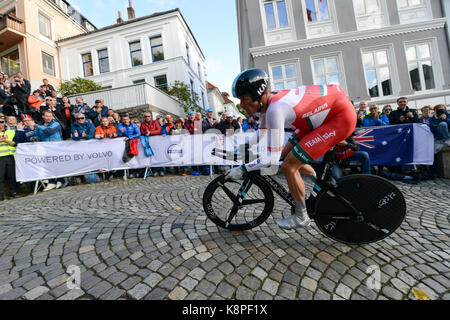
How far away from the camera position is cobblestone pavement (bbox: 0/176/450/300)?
5.79 feet

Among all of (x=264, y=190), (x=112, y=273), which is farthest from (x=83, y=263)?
(x=264, y=190)

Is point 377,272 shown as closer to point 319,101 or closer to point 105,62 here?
point 319,101

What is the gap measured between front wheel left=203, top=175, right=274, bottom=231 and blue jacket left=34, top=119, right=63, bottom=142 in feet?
21.5

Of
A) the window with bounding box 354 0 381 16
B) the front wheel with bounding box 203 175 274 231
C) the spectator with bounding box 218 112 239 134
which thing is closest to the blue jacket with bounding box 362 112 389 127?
the spectator with bounding box 218 112 239 134

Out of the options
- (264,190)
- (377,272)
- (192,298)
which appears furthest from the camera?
(264,190)

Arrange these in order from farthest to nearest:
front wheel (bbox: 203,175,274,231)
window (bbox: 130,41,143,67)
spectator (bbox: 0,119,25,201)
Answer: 1. window (bbox: 130,41,143,67)
2. spectator (bbox: 0,119,25,201)
3. front wheel (bbox: 203,175,274,231)

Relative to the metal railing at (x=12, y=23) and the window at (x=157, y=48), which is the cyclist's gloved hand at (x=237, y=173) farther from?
the metal railing at (x=12, y=23)

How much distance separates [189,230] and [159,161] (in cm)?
508

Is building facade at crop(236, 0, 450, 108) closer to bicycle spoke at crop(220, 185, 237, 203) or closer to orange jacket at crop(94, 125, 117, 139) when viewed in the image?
orange jacket at crop(94, 125, 117, 139)

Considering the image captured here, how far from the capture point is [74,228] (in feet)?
10.0

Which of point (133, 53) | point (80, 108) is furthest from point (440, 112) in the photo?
point (133, 53)

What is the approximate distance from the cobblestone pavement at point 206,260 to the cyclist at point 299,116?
73cm

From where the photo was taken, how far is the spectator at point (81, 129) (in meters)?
6.97

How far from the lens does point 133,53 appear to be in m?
22.6
